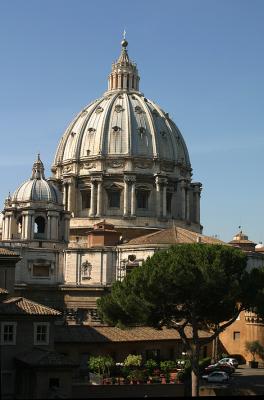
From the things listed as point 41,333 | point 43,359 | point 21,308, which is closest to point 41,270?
point 41,333

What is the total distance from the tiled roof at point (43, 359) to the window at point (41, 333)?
1.37 meters

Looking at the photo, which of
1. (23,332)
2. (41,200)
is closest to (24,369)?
(23,332)

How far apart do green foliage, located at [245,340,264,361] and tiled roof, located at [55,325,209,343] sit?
345 inches

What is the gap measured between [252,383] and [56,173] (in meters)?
57.8

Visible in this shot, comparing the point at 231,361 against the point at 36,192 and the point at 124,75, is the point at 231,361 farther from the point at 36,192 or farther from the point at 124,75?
the point at 124,75

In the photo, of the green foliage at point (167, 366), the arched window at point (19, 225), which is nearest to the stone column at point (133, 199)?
the arched window at point (19, 225)

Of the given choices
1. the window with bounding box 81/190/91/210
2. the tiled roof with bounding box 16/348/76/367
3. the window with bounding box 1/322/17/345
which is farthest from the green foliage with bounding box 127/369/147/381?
the window with bounding box 81/190/91/210

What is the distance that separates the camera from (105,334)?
168ft

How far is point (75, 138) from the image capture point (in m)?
100

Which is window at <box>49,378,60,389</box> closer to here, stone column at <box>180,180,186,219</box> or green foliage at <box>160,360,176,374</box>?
green foliage at <box>160,360,176,374</box>

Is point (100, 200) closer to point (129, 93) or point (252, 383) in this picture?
point (129, 93)

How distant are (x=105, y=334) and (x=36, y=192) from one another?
32337mm

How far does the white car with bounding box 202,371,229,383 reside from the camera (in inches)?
1866

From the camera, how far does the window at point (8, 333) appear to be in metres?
38.6
